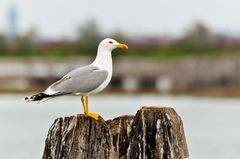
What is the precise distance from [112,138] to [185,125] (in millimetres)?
29813

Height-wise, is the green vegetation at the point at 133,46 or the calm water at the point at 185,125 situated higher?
the green vegetation at the point at 133,46

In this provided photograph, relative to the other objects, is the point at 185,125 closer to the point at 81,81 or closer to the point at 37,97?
the point at 81,81

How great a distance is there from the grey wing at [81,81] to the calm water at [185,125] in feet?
46.3

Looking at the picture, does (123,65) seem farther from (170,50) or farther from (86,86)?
(86,86)

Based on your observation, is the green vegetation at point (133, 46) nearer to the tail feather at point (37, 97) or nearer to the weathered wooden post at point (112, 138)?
the tail feather at point (37, 97)

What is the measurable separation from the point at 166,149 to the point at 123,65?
60331 mm

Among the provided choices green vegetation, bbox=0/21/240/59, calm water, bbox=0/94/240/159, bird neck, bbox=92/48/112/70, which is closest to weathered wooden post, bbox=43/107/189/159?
bird neck, bbox=92/48/112/70

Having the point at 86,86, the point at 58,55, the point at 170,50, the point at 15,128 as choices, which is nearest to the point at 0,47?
the point at 58,55

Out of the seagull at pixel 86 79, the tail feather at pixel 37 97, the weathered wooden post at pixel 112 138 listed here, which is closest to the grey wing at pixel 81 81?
the seagull at pixel 86 79

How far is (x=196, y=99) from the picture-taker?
61.4 meters

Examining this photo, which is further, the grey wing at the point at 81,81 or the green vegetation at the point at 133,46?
the green vegetation at the point at 133,46

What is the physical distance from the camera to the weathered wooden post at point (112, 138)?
8219 mm

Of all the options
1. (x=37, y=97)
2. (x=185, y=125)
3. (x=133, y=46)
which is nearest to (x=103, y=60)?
(x=37, y=97)

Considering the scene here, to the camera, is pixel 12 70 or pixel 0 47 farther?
pixel 0 47
